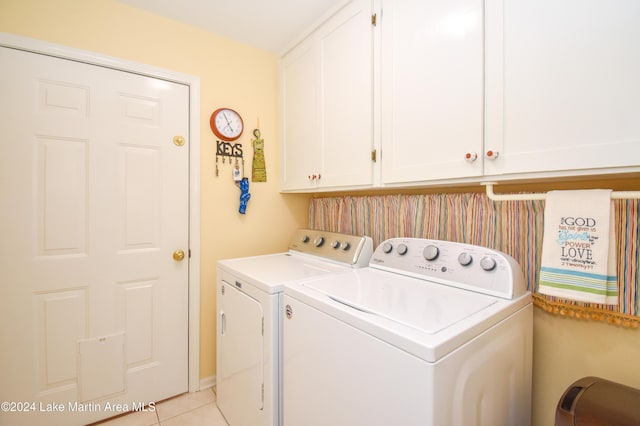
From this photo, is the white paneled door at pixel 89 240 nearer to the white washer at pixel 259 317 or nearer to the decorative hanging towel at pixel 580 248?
the white washer at pixel 259 317

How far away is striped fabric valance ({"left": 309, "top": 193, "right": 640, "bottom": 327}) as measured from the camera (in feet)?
3.32

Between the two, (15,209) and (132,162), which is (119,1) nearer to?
(132,162)

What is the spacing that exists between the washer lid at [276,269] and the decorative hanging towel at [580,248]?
3.05ft

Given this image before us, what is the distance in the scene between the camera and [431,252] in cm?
132

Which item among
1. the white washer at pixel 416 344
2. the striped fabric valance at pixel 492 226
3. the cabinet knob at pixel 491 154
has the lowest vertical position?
the white washer at pixel 416 344

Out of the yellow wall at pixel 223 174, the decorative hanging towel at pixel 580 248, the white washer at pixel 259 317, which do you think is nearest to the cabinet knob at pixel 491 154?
the decorative hanging towel at pixel 580 248

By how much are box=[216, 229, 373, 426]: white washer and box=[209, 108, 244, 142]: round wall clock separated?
34.9 inches

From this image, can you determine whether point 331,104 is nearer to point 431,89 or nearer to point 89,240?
point 431,89

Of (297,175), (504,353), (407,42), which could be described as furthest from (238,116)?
(504,353)

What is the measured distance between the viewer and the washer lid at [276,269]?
52.8 inches

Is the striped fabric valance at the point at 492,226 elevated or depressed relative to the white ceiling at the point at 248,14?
depressed

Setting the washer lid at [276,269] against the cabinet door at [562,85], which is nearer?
the cabinet door at [562,85]

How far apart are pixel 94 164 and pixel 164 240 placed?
1.90ft

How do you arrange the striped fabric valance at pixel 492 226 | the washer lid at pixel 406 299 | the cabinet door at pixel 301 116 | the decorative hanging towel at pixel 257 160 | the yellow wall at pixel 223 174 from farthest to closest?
the decorative hanging towel at pixel 257 160
the cabinet door at pixel 301 116
the yellow wall at pixel 223 174
the striped fabric valance at pixel 492 226
the washer lid at pixel 406 299
